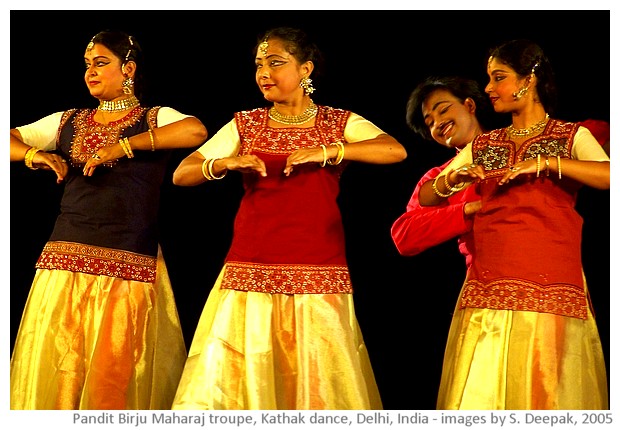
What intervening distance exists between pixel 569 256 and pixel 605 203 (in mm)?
1060

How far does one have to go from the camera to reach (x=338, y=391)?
3902mm

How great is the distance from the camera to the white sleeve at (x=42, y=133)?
4418 mm

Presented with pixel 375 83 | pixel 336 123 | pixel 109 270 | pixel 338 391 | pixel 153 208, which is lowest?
pixel 338 391

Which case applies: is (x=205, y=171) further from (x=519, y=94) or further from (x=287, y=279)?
(x=519, y=94)

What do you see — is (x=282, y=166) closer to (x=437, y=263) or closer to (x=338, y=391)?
(x=338, y=391)

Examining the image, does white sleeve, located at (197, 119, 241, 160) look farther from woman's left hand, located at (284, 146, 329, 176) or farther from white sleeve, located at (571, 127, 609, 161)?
white sleeve, located at (571, 127, 609, 161)

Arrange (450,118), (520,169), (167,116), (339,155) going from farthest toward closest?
1. (450,118)
2. (167,116)
3. (339,155)
4. (520,169)

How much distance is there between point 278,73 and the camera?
160 inches

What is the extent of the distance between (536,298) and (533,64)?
2.99ft

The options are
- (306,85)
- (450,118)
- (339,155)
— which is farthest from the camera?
(450,118)

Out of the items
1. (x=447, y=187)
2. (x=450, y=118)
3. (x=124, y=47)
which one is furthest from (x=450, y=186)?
(x=124, y=47)

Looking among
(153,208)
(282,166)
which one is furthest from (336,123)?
(153,208)

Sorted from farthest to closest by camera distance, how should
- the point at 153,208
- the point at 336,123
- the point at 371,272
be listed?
1. the point at 371,272
2. the point at 153,208
3. the point at 336,123

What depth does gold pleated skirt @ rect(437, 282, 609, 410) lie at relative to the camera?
3820 millimetres
